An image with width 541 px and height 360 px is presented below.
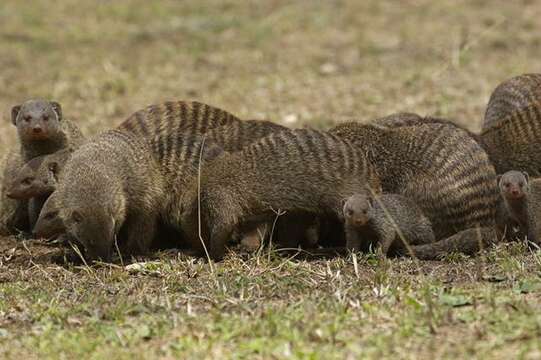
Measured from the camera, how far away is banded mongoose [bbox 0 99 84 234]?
5355 mm

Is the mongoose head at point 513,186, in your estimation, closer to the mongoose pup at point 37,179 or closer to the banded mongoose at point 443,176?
the banded mongoose at point 443,176

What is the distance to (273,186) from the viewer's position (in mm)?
4844

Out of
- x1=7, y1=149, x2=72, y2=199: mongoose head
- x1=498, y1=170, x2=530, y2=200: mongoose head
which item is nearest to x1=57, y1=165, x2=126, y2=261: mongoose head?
x1=7, y1=149, x2=72, y2=199: mongoose head

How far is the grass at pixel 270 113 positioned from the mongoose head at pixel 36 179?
0.99 feet

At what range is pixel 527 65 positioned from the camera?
28.5ft

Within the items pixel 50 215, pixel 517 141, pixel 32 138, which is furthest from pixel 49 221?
pixel 517 141

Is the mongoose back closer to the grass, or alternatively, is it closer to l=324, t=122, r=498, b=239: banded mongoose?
the grass

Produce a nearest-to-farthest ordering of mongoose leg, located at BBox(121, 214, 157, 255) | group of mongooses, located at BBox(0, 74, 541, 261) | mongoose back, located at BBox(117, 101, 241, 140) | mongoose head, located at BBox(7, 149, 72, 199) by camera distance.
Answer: group of mongooses, located at BBox(0, 74, 541, 261) < mongoose leg, located at BBox(121, 214, 157, 255) < mongoose head, located at BBox(7, 149, 72, 199) < mongoose back, located at BBox(117, 101, 241, 140)

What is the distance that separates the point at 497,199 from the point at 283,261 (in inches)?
46.1

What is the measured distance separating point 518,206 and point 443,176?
0.39 metres

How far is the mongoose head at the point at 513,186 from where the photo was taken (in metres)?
4.67

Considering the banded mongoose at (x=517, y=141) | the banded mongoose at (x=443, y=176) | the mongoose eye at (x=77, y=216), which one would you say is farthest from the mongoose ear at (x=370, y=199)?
the mongoose eye at (x=77, y=216)

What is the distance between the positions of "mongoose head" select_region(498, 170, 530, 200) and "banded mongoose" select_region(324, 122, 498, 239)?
0.09m

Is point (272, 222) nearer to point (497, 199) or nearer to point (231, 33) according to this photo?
point (497, 199)
